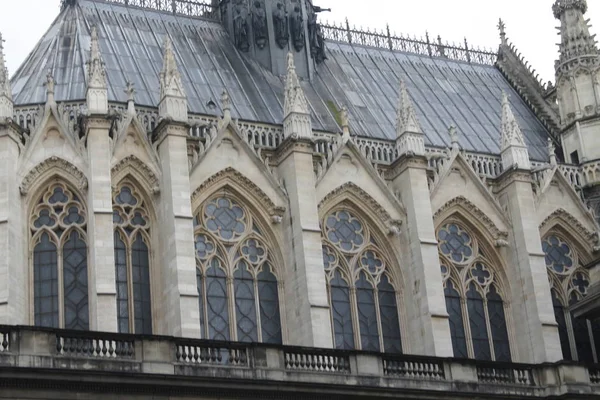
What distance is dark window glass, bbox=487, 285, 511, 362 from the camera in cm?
4031

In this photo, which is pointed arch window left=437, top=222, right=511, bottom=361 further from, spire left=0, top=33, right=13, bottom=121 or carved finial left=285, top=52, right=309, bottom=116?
spire left=0, top=33, right=13, bottom=121

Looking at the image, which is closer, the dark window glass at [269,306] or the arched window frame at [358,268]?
the dark window glass at [269,306]

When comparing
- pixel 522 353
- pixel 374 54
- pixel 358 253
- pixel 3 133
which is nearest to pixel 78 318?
pixel 3 133

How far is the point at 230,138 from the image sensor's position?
38.9m

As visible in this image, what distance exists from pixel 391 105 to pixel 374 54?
4.83 metres

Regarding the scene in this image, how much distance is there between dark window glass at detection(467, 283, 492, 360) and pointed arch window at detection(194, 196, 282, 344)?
6510 millimetres

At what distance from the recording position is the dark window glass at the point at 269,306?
3747 cm

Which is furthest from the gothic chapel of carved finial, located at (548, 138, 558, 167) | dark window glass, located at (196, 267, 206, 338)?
carved finial, located at (548, 138, 558, 167)

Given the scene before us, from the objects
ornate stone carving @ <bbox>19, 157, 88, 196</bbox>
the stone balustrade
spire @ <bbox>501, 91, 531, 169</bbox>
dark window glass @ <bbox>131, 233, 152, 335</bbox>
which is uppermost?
spire @ <bbox>501, 91, 531, 169</bbox>

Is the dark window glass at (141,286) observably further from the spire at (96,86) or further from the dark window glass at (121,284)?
the spire at (96,86)

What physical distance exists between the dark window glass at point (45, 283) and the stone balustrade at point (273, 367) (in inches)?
250

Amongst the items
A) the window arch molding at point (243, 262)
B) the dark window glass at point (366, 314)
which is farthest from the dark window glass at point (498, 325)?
the window arch molding at point (243, 262)

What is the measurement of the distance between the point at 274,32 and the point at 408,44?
27.9ft

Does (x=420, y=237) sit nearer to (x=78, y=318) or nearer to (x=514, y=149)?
(x=514, y=149)
